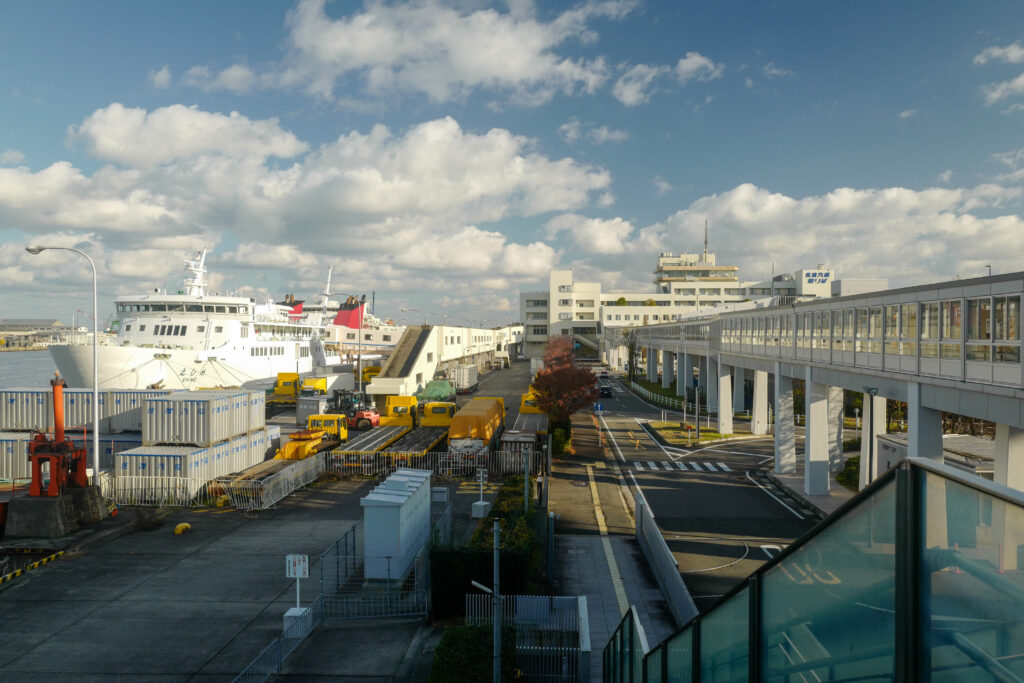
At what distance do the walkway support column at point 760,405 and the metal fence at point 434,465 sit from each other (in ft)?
52.4

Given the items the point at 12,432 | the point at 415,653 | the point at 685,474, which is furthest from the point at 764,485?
the point at 12,432

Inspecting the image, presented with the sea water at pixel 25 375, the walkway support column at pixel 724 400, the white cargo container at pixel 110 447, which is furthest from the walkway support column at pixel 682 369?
the sea water at pixel 25 375

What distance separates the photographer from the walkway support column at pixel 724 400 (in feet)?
129

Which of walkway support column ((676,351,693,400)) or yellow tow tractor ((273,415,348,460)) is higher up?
walkway support column ((676,351,693,400))

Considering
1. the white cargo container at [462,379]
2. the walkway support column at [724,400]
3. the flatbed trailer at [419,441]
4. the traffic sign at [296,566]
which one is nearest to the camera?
the traffic sign at [296,566]

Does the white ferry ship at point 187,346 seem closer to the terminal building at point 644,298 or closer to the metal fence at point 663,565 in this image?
the metal fence at point 663,565

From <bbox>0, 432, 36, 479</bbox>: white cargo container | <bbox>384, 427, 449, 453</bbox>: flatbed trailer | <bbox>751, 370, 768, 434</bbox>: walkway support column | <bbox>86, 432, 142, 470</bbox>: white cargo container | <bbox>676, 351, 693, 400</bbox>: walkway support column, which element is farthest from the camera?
<bbox>676, 351, 693, 400</bbox>: walkway support column

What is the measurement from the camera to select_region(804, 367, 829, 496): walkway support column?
2495 cm

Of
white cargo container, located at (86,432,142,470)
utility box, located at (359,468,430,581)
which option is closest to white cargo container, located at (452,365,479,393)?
white cargo container, located at (86,432,142,470)

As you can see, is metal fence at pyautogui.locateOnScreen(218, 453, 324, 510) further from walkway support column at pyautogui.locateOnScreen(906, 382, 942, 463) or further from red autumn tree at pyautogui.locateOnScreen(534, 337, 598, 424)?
walkway support column at pyautogui.locateOnScreen(906, 382, 942, 463)

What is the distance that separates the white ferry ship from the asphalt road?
34.3m

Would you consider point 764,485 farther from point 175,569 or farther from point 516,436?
point 175,569

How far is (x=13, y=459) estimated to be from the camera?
88.5ft

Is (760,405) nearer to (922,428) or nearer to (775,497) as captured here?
(775,497)
